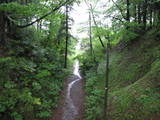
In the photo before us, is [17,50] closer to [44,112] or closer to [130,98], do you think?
[44,112]

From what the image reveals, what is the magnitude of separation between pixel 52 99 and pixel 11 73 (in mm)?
3571

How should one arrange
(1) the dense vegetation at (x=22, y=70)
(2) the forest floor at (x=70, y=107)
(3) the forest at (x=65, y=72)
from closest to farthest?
1. (1) the dense vegetation at (x=22, y=70)
2. (3) the forest at (x=65, y=72)
3. (2) the forest floor at (x=70, y=107)

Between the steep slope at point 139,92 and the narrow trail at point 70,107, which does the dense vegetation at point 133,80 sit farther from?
the narrow trail at point 70,107

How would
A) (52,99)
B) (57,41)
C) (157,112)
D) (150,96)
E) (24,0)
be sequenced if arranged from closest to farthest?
(157,112) → (150,96) → (52,99) → (24,0) → (57,41)

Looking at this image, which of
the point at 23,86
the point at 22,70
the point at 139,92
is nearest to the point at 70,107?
the point at 23,86

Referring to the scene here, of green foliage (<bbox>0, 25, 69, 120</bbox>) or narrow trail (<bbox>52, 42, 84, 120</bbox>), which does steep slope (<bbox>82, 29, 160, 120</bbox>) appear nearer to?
narrow trail (<bbox>52, 42, 84, 120</bbox>)

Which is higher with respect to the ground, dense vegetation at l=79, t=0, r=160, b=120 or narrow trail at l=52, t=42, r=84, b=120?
dense vegetation at l=79, t=0, r=160, b=120

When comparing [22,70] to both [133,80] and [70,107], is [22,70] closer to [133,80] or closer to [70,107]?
[70,107]

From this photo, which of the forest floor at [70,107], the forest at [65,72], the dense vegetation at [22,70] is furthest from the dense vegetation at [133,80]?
the dense vegetation at [22,70]

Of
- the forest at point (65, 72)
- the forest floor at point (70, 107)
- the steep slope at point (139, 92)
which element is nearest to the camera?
the steep slope at point (139, 92)

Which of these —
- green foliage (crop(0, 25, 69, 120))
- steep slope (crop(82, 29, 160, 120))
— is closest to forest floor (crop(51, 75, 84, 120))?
green foliage (crop(0, 25, 69, 120))

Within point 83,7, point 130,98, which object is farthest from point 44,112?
point 83,7

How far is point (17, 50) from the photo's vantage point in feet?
26.8

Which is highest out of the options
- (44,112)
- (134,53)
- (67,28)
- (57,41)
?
(67,28)
